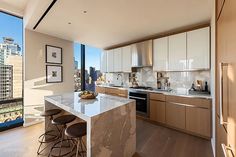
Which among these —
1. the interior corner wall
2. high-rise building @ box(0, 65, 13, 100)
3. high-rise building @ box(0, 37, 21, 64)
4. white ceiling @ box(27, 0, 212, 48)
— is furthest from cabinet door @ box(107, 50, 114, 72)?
high-rise building @ box(0, 65, 13, 100)

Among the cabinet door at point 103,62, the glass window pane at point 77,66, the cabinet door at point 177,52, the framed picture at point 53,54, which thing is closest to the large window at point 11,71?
the framed picture at point 53,54

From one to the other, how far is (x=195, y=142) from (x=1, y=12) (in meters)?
5.15

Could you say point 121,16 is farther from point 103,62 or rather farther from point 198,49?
point 103,62

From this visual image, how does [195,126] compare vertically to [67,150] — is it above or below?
above

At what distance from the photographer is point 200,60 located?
2.95 m

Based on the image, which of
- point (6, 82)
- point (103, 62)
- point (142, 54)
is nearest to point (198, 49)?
point (142, 54)

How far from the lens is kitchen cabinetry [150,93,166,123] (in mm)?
3337

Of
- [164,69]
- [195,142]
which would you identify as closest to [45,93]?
[164,69]

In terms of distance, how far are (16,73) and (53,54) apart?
1098 mm

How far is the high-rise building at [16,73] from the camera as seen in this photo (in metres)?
3.37

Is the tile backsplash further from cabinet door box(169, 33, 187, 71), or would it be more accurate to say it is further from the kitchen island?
the kitchen island

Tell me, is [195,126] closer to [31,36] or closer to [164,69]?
[164,69]

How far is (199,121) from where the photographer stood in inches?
108

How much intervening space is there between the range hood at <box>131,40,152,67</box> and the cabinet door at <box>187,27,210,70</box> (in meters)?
1.07
